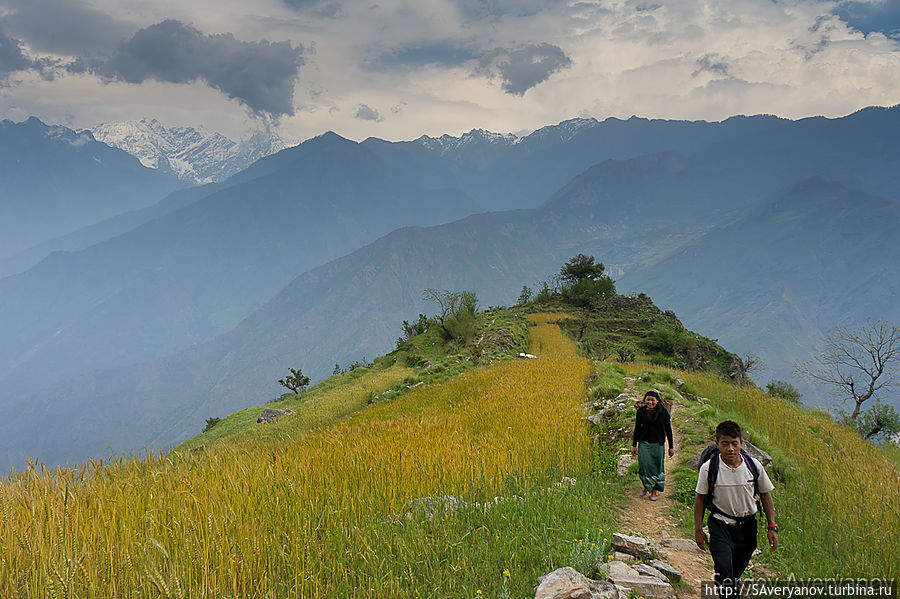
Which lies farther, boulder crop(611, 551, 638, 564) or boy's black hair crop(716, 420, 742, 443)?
boulder crop(611, 551, 638, 564)

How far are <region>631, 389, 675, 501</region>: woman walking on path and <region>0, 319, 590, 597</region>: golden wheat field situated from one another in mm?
1095

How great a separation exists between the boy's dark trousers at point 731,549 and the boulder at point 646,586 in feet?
1.92

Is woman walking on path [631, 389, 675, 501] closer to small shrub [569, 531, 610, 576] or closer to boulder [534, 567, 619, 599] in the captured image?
small shrub [569, 531, 610, 576]

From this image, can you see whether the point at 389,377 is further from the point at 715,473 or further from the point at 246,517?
the point at 715,473

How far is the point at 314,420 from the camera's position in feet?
70.2

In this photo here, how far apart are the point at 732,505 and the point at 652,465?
10.7 ft

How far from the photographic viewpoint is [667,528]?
6.33 meters

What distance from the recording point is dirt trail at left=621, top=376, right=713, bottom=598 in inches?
194

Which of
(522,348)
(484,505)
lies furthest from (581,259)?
(484,505)

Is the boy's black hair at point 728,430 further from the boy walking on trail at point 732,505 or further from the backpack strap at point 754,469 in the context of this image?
the backpack strap at point 754,469

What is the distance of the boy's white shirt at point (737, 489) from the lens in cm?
431

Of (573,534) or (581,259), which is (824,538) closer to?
(573,534)

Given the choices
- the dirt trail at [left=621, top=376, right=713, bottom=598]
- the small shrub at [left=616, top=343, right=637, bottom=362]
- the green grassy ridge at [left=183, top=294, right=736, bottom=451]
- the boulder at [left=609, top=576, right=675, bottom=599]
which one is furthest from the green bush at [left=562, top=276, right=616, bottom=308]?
the boulder at [left=609, top=576, right=675, bottom=599]

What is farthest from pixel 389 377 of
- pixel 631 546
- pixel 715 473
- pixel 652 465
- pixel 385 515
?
pixel 715 473
